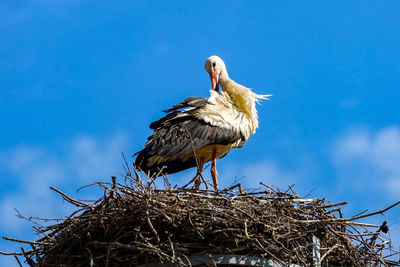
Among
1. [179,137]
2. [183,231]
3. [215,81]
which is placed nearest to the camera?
[183,231]

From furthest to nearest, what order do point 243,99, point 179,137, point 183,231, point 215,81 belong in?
1. point 215,81
2. point 243,99
3. point 179,137
4. point 183,231

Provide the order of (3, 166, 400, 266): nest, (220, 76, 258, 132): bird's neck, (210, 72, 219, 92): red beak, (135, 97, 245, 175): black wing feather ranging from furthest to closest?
(210, 72, 219, 92): red beak < (220, 76, 258, 132): bird's neck < (135, 97, 245, 175): black wing feather < (3, 166, 400, 266): nest

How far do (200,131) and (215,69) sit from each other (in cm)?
152

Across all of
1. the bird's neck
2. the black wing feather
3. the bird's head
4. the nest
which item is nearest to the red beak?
the bird's head

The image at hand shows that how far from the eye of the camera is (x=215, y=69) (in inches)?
376

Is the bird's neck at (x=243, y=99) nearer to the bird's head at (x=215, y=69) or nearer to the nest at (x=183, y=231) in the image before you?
the bird's head at (x=215, y=69)

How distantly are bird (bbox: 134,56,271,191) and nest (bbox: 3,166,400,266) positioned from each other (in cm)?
196

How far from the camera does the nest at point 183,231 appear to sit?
5.79m

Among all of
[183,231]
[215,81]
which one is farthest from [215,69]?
[183,231]

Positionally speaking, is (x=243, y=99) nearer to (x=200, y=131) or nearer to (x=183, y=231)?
(x=200, y=131)

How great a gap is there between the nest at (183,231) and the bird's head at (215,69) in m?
3.32

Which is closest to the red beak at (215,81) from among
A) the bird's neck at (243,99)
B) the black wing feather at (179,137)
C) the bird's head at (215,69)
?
the bird's head at (215,69)

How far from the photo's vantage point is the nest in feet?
19.0

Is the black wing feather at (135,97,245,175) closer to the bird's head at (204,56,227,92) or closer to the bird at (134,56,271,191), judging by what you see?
the bird at (134,56,271,191)
